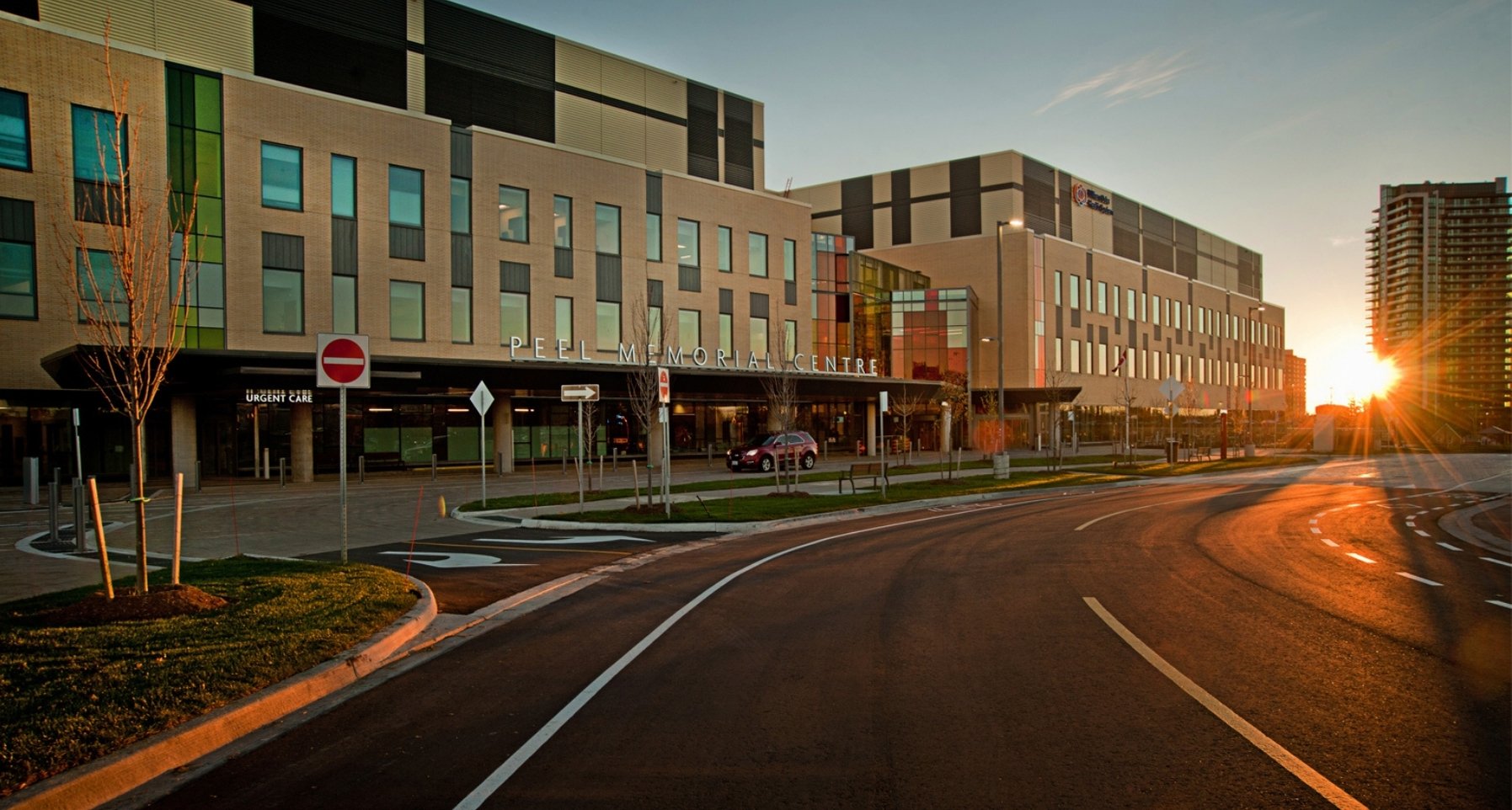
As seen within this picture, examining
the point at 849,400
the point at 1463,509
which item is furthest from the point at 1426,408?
the point at 1463,509

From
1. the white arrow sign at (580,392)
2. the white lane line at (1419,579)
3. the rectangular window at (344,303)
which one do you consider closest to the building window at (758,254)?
the rectangular window at (344,303)

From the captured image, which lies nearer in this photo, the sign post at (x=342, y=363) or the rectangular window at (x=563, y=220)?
the sign post at (x=342, y=363)

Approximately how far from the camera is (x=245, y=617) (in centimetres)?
829

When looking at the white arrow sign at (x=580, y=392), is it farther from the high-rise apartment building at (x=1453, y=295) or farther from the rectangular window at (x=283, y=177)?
the high-rise apartment building at (x=1453, y=295)

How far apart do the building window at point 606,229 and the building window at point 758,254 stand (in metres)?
8.58

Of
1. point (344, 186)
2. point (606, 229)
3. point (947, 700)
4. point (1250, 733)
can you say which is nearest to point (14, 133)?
point (344, 186)

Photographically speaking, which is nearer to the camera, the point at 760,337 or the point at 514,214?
the point at 514,214

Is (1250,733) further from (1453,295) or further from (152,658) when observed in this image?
(1453,295)

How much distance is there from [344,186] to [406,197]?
235 centimetres

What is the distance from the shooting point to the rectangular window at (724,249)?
154 ft

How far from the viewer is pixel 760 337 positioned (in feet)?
160

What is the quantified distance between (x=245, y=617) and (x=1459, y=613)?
460 inches

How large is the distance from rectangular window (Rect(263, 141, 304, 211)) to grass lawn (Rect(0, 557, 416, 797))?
87.4ft

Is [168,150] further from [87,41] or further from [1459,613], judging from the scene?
[1459,613]
